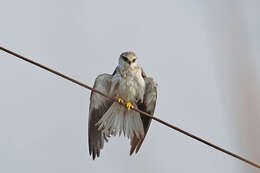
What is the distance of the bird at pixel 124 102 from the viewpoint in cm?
152

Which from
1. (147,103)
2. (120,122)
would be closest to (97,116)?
(120,122)

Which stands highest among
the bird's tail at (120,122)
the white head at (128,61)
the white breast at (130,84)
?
the white head at (128,61)

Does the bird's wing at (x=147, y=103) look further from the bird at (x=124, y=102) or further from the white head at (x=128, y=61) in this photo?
the white head at (x=128, y=61)

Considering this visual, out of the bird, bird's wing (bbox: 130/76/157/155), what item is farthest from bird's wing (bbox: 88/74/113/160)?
bird's wing (bbox: 130/76/157/155)

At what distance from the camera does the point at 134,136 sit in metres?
1.58

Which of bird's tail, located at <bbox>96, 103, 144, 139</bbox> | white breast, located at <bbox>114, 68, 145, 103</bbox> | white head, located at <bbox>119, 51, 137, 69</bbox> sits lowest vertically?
bird's tail, located at <bbox>96, 103, 144, 139</bbox>

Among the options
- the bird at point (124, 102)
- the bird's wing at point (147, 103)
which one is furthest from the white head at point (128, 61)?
the bird's wing at point (147, 103)

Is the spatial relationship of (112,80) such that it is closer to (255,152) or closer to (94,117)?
(94,117)

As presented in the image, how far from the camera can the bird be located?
152 cm

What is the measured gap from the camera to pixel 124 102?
1.53 m

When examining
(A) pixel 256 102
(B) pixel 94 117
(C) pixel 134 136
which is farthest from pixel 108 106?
(A) pixel 256 102

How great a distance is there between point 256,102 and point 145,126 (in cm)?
109

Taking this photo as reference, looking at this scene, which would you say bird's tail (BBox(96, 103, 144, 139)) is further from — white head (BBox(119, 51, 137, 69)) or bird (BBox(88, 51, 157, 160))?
white head (BBox(119, 51, 137, 69))

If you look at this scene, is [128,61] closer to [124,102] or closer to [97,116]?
[124,102]
